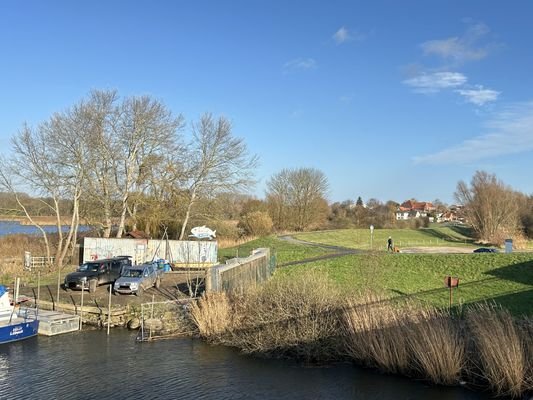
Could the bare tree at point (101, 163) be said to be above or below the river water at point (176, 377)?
above

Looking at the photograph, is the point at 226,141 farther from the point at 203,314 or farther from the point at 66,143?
the point at 203,314

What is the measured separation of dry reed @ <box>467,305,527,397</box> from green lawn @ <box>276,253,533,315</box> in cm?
951

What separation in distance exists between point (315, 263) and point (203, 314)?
17.9 m

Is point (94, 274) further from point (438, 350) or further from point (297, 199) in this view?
point (297, 199)

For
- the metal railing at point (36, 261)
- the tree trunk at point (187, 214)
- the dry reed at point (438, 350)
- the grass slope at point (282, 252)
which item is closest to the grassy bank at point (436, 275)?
the grass slope at point (282, 252)

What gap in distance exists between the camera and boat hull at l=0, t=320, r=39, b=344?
19.8 m

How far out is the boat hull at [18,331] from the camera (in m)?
19.8

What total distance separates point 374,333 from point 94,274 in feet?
62.1

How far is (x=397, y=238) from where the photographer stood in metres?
73.8

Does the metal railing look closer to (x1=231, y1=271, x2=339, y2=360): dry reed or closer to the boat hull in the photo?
the boat hull

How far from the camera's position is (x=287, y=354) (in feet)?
59.8

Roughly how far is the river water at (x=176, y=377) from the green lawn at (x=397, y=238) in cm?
4489

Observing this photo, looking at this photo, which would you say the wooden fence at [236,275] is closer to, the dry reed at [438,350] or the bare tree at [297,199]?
the dry reed at [438,350]

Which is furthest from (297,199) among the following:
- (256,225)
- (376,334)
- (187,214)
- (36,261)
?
(376,334)
